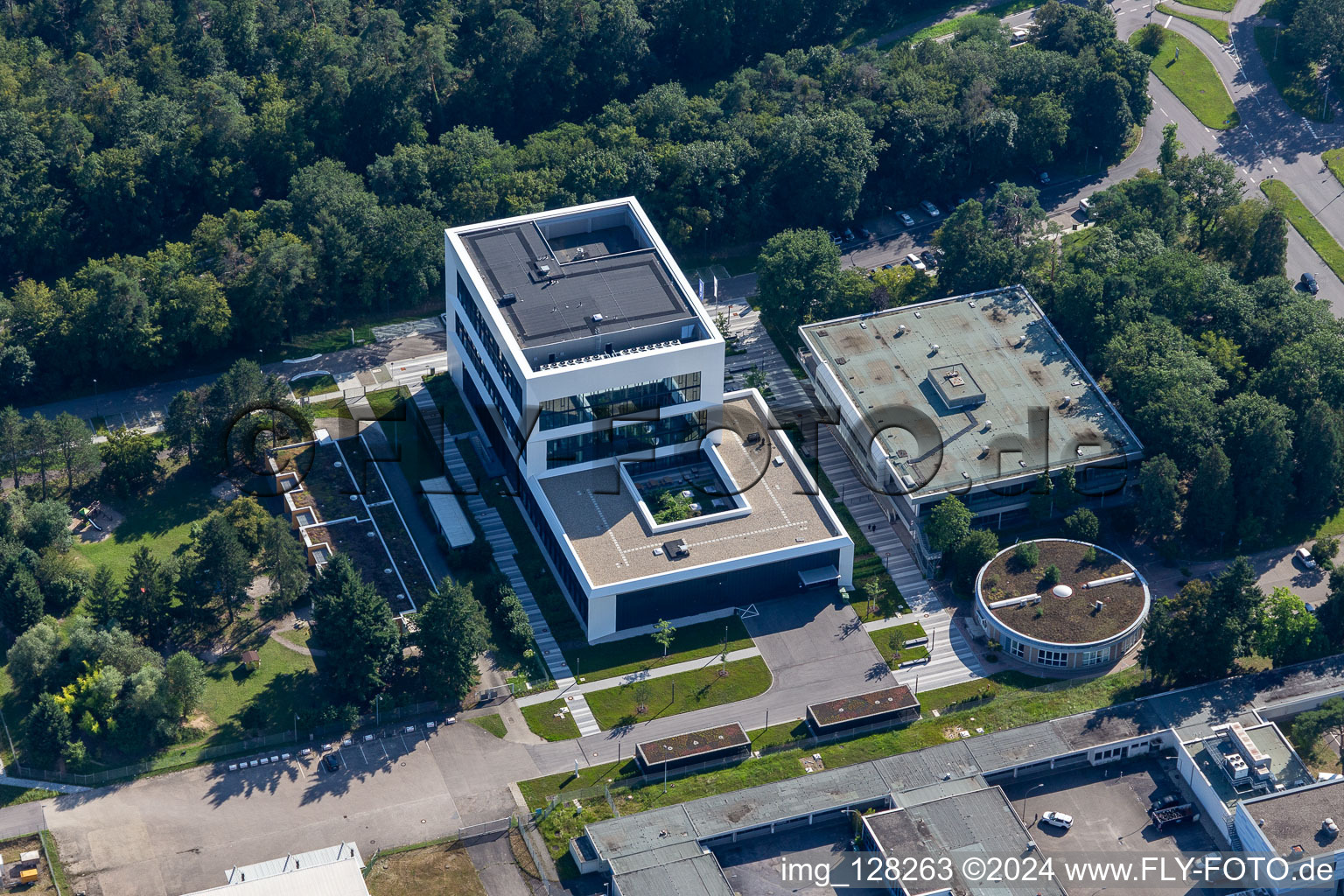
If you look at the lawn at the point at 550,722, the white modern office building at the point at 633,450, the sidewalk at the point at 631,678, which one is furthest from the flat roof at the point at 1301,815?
the lawn at the point at 550,722

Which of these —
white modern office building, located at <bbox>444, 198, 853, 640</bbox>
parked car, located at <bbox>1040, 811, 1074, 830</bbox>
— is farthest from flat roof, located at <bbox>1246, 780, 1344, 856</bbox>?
white modern office building, located at <bbox>444, 198, 853, 640</bbox>

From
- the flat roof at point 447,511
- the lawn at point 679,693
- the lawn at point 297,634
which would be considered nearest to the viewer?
the lawn at point 679,693

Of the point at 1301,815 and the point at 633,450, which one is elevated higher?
the point at 1301,815

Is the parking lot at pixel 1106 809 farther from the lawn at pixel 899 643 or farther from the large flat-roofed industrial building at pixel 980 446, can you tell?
the large flat-roofed industrial building at pixel 980 446

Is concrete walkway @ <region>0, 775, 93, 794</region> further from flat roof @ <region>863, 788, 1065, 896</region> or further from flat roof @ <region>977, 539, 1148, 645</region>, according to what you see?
flat roof @ <region>977, 539, 1148, 645</region>

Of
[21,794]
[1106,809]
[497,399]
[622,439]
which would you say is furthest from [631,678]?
[21,794]

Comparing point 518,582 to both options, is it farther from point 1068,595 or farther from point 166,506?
point 1068,595
